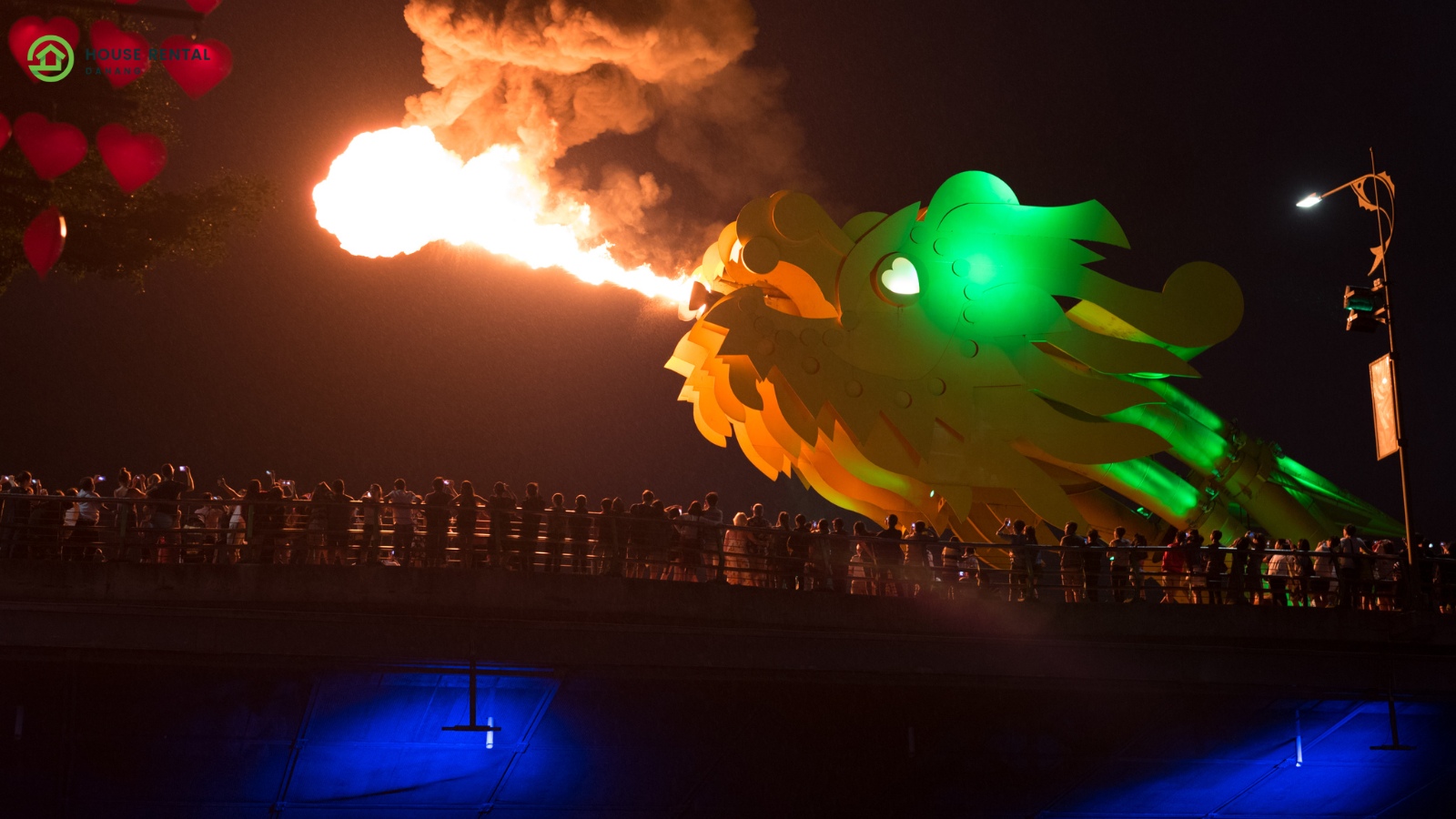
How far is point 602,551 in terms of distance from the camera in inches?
845

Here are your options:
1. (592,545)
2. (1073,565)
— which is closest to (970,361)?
(1073,565)

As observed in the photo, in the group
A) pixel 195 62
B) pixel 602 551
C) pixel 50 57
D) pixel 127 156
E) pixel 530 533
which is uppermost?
pixel 50 57

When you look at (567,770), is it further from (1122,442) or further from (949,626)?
(1122,442)

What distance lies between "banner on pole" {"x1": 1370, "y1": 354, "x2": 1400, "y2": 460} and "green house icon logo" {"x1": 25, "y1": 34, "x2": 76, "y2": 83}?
1936 cm

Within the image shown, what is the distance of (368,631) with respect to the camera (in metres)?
18.3

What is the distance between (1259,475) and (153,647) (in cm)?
2033

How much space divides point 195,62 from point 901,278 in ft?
44.2

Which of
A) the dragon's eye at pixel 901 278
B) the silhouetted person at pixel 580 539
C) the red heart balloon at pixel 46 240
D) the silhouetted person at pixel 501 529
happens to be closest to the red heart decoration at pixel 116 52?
the red heart balloon at pixel 46 240

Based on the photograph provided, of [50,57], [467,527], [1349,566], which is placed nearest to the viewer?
[467,527]

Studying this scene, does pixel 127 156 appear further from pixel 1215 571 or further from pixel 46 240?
pixel 1215 571

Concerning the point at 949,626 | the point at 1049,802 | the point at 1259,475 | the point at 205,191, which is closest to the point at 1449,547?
the point at 1259,475

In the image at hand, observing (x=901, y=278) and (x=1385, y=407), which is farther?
(x=901, y=278)

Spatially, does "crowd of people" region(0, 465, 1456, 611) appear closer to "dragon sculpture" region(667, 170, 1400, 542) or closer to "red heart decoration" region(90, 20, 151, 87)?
"dragon sculpture" region(667, 170, 1400, 542)

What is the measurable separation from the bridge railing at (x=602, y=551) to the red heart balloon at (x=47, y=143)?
4518 mm
